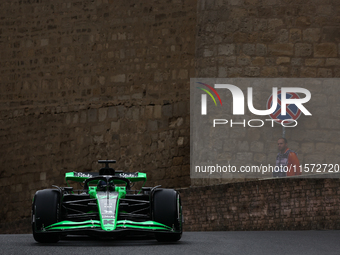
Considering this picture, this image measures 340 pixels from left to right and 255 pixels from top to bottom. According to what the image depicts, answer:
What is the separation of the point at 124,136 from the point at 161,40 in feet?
8.91

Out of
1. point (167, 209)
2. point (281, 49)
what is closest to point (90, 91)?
point (281, 49)

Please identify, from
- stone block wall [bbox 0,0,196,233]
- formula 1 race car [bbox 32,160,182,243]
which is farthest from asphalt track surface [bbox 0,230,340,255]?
stone block wall [bbox 0,0,196,233]

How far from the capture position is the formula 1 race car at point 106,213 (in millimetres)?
9648

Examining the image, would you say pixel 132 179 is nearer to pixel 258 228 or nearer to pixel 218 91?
pixel 258 228

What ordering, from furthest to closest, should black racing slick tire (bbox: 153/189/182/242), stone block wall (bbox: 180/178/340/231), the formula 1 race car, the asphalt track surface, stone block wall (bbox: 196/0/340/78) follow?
1. stone block wall (bbox: 196/0/340/78)
2. stone block wall (bbox: 180/178/340/231)
3. black racing slick tire (bbox: 153/189/182/242)
4. the formula 1 race car
5. the asphalt track surface

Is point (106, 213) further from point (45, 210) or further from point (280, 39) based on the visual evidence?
point (280, 39)

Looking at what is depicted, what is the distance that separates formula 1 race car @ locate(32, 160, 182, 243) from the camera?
380 inches

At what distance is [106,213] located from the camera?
9.80 m

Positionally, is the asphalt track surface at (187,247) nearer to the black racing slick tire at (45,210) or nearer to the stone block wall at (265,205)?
the black racing slick tire at (45,210)

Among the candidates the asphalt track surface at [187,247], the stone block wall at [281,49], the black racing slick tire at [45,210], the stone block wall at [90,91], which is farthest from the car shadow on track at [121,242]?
the stone block wall at [90,91]

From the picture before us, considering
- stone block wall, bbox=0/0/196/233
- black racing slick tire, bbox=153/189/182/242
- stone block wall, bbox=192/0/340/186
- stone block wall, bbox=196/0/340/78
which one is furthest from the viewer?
stone block wall, bbox=0/0/196/233

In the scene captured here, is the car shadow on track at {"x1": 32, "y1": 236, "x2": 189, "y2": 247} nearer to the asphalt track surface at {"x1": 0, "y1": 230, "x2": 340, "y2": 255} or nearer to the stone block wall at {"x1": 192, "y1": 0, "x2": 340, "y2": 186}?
the asphalt track surface at {"x1": 0, "y1": 230, "x2": 340, "y2": 255}

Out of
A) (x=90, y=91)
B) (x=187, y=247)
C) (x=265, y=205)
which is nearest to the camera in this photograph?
(x=187, y=247)

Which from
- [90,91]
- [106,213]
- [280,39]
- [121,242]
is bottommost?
[121,242]
